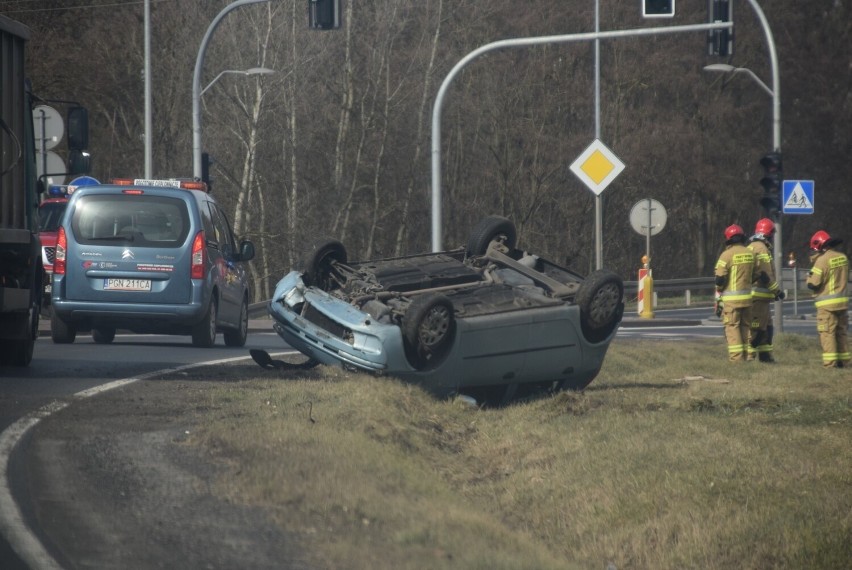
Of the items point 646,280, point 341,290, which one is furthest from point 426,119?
point 341,290

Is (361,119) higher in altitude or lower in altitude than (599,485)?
higher

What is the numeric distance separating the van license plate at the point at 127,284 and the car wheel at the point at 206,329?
0.87 m

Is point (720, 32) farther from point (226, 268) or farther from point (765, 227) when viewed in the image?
point (226, 268)

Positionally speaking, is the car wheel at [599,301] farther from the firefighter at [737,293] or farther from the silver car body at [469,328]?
the firefighter at [737,293]

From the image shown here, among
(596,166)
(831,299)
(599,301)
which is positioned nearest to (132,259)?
(599,301)

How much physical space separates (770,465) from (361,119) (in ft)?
111

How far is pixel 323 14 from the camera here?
2103 centimetres

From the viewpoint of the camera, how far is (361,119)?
41906 millimetres

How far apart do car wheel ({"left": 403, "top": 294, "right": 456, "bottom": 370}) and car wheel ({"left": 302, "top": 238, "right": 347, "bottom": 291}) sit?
158 cm

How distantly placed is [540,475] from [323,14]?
43.4 feet

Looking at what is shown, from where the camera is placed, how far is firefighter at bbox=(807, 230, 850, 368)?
56.4 ft

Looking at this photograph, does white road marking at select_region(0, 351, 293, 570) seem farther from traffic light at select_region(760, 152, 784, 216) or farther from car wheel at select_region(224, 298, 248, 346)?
traffic light at select_region(760, 152, 784, 216)

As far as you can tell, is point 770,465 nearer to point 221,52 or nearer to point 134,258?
point 134,258

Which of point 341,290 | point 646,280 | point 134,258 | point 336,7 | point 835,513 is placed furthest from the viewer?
point 646,280
